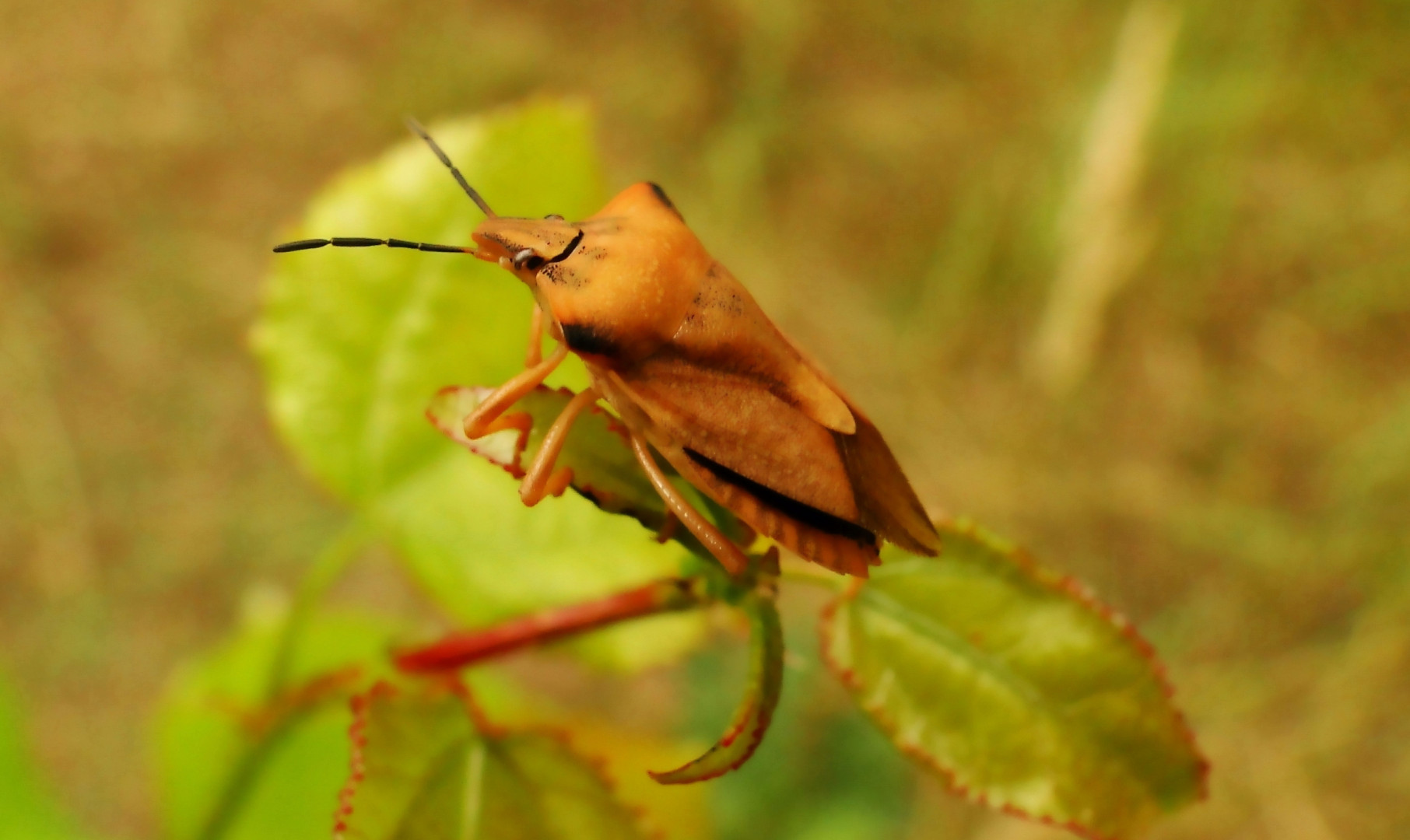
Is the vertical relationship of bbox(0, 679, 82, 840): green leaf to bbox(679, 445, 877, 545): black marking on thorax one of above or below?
below

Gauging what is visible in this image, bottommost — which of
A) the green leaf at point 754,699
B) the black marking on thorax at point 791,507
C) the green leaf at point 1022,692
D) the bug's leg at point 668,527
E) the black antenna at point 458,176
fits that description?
the green leaf at point 754,699

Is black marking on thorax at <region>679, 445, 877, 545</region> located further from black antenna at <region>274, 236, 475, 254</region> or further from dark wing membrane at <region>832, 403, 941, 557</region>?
black antenna at <region>274, 236, 475, 254</region>

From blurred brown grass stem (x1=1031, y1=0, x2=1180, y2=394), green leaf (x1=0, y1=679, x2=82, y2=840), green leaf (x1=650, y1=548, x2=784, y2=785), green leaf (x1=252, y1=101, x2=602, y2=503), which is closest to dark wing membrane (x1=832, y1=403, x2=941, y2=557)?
green leaf (x1=650, y1=548, x2=784, y2=785)

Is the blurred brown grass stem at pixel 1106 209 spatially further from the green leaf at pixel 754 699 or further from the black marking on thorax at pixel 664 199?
the green leaf at pixel 754 699

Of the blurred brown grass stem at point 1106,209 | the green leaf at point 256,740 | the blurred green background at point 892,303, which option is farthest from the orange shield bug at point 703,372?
the blurred brown grass stem at point 1106,209

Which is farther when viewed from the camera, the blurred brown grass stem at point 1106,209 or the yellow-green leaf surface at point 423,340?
the blurred brown grass stem at point 1106,209

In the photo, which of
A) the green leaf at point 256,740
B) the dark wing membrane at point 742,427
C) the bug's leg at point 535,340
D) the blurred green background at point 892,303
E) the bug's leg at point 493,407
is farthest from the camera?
the blurred green background at point 892,303

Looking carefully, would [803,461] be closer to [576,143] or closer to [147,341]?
[576,143]

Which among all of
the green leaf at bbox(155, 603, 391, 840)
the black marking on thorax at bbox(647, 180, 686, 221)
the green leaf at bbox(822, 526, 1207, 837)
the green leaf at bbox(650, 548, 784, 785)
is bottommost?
the green leaf at bbox(155, 603, 391, 840)
